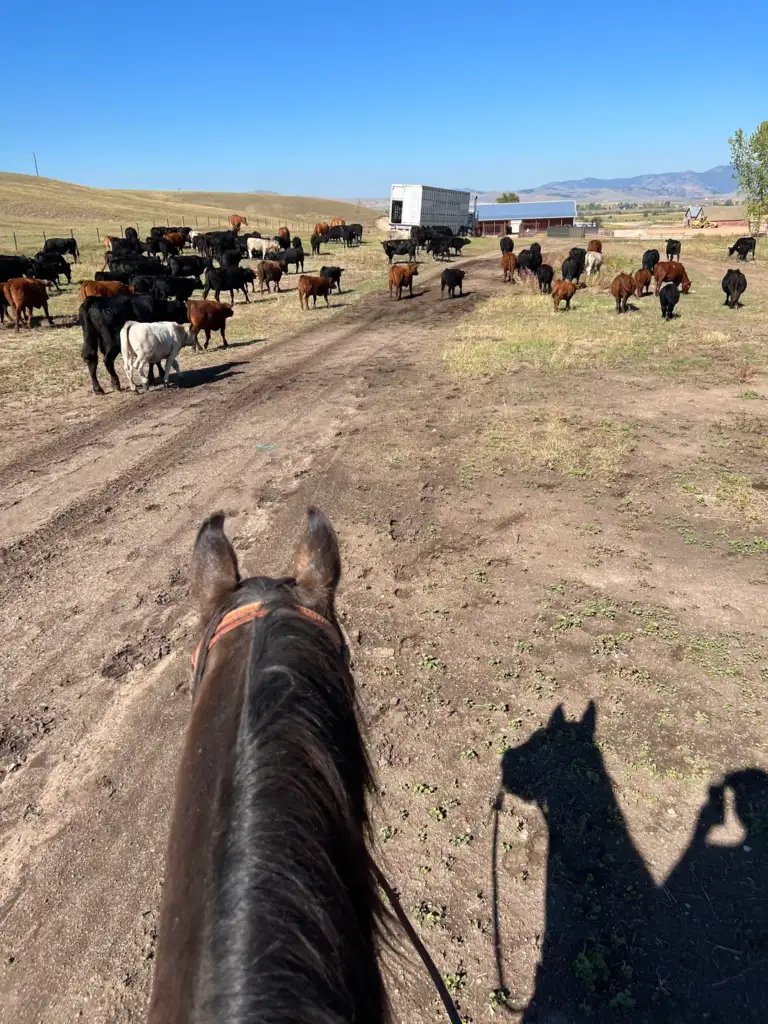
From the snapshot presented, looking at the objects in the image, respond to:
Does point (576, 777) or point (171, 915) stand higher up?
point (171, 915)

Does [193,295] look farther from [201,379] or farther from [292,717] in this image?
[292,717]

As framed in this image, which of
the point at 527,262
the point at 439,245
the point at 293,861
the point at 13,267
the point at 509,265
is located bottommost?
the point at 293,861

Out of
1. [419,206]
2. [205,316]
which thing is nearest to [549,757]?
[205,316]

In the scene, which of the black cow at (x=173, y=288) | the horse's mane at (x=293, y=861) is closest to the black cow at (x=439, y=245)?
the black cow at (x=173, y=288)

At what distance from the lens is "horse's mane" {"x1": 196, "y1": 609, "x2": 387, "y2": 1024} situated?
2.88 ft

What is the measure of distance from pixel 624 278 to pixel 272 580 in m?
19.5

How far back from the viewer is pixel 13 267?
68.6ft

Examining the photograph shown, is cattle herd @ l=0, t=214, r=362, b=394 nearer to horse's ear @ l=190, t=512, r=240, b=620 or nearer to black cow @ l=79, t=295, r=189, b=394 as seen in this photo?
black cow @ l=79, t=295, r=189, b=394

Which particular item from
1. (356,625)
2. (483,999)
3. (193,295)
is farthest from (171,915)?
(193,295)

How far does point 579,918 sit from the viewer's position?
281 centimetres

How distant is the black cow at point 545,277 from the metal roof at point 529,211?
5262cm

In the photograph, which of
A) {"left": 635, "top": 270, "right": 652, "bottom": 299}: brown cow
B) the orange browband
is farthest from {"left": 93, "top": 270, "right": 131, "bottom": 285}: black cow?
the orange browband

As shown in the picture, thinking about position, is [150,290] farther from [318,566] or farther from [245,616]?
[245,616]

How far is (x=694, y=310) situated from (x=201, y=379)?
50.0 ft
